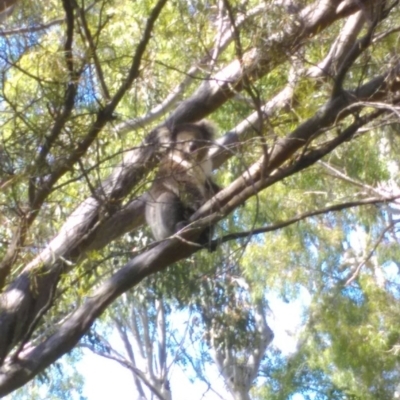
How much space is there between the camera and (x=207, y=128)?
563cm

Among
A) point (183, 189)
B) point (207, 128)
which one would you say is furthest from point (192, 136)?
point (207, 128)

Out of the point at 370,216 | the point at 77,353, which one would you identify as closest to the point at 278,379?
the point at 370,216

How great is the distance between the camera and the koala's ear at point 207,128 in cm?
543

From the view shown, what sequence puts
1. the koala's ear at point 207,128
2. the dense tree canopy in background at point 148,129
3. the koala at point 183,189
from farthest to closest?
the koala's ear at point 207,128
the koala at point 183,189
the dense tree canopy in background at point 148,129

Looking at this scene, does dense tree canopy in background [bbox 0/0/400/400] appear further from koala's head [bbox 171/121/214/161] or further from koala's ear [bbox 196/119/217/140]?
koala's ear [bbox 196/119/217/140]

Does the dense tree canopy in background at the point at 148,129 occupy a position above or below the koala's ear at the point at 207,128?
below

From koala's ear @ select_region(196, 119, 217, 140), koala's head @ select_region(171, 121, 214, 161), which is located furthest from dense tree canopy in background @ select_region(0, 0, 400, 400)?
koala's ear @ select_region(196, 119, 217, 140)

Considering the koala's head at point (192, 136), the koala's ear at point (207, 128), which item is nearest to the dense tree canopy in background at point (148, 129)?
the koala's head at point (192, 136)

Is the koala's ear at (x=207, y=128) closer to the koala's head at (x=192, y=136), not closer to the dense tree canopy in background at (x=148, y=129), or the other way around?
the koala's head at (x=192, y=136)

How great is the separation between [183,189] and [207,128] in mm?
836

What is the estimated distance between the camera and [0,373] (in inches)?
139

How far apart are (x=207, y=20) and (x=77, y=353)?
11.4m

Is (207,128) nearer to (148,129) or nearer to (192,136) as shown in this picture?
(148,129)

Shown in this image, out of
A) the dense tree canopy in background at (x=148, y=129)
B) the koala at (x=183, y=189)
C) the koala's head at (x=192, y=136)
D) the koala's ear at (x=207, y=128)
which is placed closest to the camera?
the dense tree canopy in background at (x=148, y=129)
